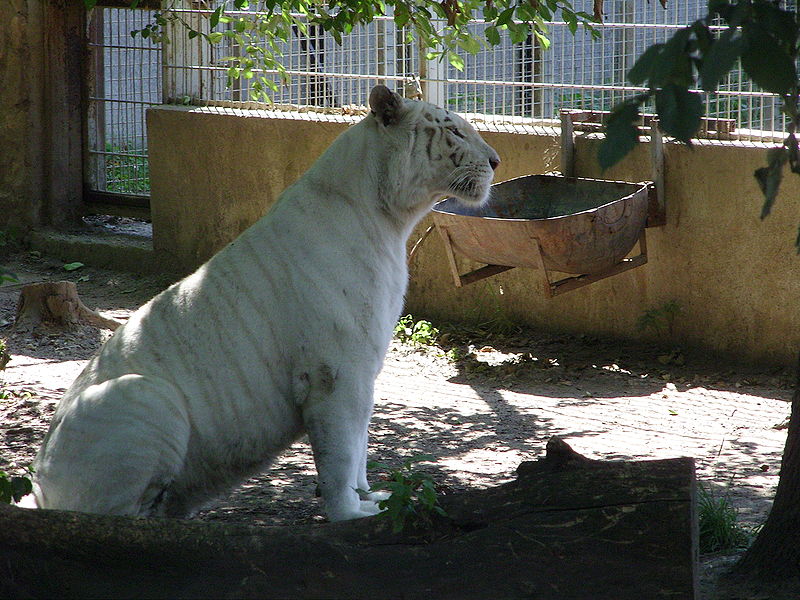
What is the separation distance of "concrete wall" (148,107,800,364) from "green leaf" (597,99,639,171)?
5527 millimetres

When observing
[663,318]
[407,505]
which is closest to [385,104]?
[407,505]

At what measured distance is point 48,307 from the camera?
7891 mm

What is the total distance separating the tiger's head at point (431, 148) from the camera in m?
3.90

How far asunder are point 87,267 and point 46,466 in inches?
286

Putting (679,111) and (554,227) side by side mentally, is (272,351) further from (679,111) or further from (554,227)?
(554,227)

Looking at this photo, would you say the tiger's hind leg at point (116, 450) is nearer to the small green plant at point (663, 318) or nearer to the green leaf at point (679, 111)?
the green leaf at point (679, 111)

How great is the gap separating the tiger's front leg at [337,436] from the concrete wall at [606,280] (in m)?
4.20

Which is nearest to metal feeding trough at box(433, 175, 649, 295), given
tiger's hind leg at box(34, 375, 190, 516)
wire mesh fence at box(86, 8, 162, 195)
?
tiger's hind leg at box(34, 375, 190, 516)

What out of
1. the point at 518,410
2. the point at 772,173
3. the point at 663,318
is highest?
the point at 772,173

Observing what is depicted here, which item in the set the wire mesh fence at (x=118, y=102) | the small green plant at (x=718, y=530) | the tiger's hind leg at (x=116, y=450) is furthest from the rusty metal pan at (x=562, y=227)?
the wire mesh fence at (x=118, y=102)

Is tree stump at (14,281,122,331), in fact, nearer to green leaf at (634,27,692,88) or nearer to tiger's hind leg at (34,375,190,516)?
tiger's hind leg at (34,375,190,516)

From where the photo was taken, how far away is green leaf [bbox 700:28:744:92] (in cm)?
148

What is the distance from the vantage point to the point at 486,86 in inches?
328

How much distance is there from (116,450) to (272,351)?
67 cm
